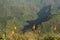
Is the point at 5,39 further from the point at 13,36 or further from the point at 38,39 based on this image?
the point at 38,39

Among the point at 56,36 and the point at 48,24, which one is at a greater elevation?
the point at 56,36

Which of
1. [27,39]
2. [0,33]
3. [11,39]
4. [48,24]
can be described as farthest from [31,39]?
[48,24]

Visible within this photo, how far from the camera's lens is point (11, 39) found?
12.6ft

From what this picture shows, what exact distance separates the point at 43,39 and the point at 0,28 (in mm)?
1044

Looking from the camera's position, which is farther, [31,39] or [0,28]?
[0,28]

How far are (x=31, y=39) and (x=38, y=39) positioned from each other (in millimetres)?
259

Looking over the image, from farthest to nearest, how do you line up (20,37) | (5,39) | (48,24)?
(48,24) → (20,37) → (5,39)

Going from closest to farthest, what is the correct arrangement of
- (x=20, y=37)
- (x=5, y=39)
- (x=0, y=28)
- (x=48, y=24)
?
(x=5, y=39)
(x=20, y=37)
(x=0, y=28)
(x=48, y=24)

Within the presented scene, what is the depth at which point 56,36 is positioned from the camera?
12.8 feet

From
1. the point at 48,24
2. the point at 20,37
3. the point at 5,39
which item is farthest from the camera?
the point at 48,24

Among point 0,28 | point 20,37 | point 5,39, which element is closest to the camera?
point 5,39

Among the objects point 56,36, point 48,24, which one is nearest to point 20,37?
point 56,36

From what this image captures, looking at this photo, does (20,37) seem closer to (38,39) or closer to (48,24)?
(38,39)

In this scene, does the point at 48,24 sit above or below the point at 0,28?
below
